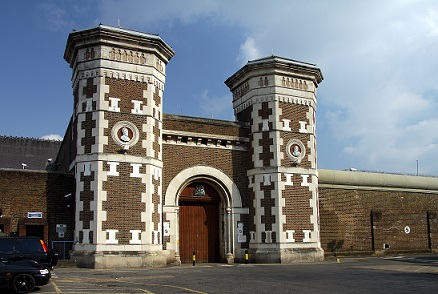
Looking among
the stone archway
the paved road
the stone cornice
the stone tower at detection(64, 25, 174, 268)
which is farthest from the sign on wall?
the stone cornice

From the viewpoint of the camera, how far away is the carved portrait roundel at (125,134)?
22.9 meters

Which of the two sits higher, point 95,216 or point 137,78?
point 137,78

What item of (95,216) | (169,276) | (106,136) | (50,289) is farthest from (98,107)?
(50,289)

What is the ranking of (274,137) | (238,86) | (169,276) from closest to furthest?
(169,276) → (274,137) → (238,86)

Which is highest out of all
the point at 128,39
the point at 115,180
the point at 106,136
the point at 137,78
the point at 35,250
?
the point at 128,39

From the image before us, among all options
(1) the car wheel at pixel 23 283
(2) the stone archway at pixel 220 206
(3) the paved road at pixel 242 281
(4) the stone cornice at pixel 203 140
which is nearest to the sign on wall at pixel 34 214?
(3) the paved road at pixel 242 281

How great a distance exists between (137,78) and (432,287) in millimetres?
15314

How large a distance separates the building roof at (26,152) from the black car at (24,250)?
25.5 meters

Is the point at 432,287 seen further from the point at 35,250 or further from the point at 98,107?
the point at 98,107

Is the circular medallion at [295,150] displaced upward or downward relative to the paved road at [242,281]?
upward

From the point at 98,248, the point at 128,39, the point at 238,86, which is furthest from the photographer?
the point at 238,86

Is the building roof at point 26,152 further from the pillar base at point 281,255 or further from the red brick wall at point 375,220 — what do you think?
the red brick wall at point 375,220

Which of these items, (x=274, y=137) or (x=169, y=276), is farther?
(x=274, y=137)

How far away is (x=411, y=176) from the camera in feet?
119
